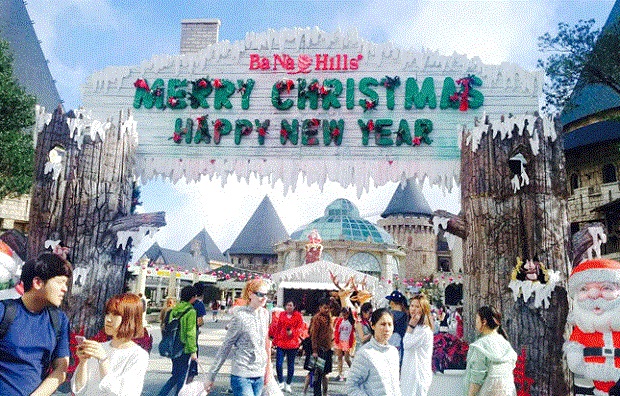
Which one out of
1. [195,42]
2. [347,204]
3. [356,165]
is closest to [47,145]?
[195,42]

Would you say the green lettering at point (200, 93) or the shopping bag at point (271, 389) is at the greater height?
the green lettering at point (200, 93)

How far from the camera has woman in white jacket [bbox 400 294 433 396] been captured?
197 inches

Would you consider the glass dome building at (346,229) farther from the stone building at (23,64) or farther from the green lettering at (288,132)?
the green lettering at (288,132)

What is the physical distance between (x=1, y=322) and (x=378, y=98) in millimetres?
7057

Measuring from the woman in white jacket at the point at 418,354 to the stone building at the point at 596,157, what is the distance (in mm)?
17325

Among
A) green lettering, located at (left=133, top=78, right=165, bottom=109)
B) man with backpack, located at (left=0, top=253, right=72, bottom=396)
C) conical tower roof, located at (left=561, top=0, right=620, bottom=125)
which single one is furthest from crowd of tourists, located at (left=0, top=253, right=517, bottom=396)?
conical tower roof, located at (left=561, top=0, right=620, bottom=125)

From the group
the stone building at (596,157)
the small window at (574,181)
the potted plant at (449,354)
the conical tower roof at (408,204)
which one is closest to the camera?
the potted plant at (449,354)

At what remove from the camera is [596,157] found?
2259 cm

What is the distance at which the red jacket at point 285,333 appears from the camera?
8258 mm

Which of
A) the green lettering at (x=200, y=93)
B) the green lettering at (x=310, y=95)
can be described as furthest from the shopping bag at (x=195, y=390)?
the green lettering at (x=200, y=93)

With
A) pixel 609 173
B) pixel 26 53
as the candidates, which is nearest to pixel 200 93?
pixel 26 53

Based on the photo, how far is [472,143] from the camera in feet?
24.6

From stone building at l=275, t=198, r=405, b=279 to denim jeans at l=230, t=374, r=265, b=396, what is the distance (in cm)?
3541

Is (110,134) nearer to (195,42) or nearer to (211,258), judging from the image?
(195,42)
